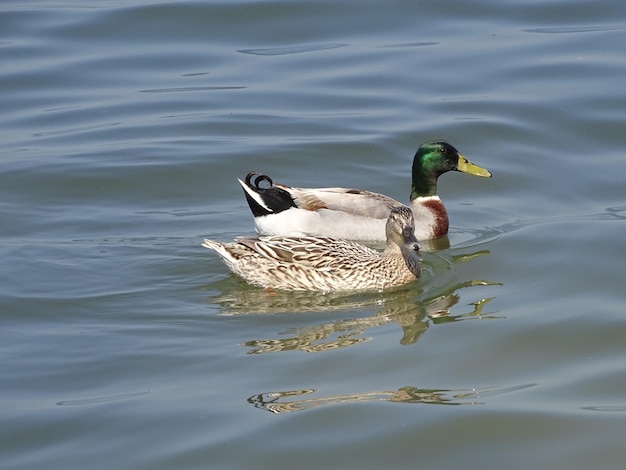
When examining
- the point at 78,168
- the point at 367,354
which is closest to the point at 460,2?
the point at 78,168

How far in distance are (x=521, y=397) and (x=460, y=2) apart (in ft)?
43.4

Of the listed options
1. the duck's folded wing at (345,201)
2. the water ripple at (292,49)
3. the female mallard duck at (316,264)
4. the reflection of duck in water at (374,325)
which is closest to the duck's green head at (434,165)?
the duck's folded wing at (345,201)

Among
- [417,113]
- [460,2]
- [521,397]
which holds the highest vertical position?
[460,2]

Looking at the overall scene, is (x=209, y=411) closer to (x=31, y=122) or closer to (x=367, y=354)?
(x=367, y=354)

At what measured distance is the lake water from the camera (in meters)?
8.22

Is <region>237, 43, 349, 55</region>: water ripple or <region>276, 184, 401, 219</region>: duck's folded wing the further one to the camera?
<region>237, 43, 349, 55</region>: water ripple

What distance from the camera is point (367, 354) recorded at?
9461mm

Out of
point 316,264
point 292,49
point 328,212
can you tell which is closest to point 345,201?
point 328,212

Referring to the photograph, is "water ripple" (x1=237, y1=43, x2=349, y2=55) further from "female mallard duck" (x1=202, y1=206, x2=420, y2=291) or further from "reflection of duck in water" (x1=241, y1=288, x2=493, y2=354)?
"reflection of duck in water" (x1=241, y1=288, x2=493, y2=354)

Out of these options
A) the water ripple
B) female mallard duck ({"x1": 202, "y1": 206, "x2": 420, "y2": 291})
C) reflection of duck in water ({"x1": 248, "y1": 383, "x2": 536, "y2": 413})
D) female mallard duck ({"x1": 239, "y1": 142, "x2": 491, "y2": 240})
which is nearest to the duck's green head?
female mallard duck ({"x1": 239, "y1": 142, "x2": 491, "y2": 240})

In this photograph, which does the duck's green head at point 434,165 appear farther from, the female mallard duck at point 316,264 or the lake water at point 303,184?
the female mallard duck at point 316,264

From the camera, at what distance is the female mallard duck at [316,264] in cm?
1134

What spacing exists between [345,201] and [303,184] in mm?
1485

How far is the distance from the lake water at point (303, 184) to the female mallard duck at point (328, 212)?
29cm
